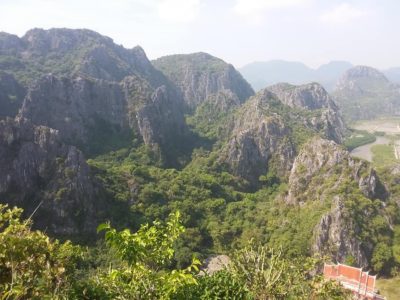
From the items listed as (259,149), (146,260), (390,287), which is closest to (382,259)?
(390,287)

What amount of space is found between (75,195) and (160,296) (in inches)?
2223

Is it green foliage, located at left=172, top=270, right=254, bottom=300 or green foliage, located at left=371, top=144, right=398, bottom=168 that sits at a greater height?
green foliage, located at left=172, top=270, right=254, bottom=300

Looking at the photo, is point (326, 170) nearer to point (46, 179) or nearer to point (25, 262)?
point (46, 179)

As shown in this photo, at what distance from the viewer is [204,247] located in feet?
220

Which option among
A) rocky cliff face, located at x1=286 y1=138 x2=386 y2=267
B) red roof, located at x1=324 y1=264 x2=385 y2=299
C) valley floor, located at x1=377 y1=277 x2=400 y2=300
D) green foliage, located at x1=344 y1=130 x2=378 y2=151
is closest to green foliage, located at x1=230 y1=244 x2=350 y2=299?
red roof, located at x1=324 y1=264 x2=385 y2=299

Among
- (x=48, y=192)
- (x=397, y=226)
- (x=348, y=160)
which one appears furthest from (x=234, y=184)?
(x=48, y=192)

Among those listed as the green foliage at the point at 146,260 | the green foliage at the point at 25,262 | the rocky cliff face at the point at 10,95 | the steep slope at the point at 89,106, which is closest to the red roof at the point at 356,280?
the green foliage at the point at 146,260

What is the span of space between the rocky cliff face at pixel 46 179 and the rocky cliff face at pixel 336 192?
36.1 metres

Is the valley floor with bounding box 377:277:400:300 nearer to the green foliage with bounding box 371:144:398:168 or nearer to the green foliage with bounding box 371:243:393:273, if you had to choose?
the green foliage with bounding box 371:243:393:273

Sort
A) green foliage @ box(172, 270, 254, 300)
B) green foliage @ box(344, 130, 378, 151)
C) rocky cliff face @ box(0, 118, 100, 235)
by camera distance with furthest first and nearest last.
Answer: green foliage @ box(344, 130, 378, 151) < rocky cliff face @ box(0, 118, 100, 235) < green foliage @ box(172, 270, 254, 300)

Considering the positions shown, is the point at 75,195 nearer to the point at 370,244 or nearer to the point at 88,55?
the point at 370,244

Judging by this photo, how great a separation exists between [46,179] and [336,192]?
48063mm

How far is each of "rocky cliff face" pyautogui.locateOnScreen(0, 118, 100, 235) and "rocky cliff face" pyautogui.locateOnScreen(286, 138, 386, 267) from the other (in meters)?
36.1

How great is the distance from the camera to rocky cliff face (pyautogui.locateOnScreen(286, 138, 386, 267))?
206 feet
